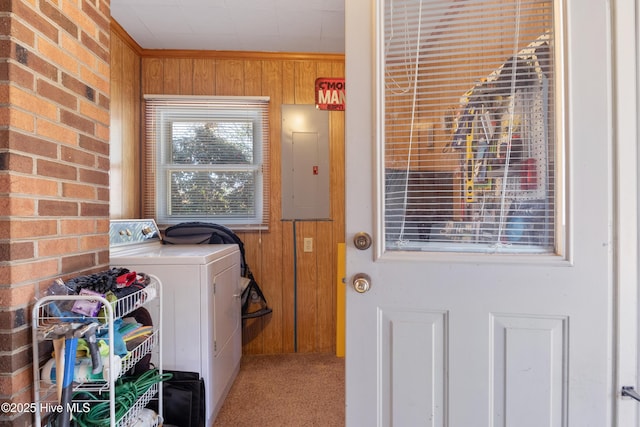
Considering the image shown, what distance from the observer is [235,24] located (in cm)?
216

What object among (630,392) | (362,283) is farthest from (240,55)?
→ (630,392)

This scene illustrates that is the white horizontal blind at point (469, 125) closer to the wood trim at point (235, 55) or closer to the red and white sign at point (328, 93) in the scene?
the red and white sign at point (328, 93)

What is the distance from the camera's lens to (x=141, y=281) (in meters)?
1.20

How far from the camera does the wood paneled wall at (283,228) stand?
2516mm

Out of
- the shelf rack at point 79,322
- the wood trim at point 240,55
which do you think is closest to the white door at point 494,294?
the shelf rack at point 79,322

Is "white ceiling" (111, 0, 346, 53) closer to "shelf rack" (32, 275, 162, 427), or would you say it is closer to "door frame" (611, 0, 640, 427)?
"door frame" (611, 0, 640, 427)

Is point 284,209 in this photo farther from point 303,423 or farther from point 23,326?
point 23,326

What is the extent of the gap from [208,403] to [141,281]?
0.82 meters

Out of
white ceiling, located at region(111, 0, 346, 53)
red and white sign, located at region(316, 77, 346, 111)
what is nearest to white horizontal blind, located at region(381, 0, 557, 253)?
white ceiling, located at region(111, 0, 346, 53)

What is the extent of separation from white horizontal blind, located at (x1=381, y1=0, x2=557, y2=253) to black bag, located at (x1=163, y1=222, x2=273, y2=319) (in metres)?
1.48

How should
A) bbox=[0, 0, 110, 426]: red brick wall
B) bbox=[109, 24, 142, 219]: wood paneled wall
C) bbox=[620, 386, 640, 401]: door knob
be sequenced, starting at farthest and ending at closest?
bbox=[109, 24, 142, 219]: wood paneled wall < bbox=[620, 386, 640, 401]: door knob < bbox=[0, 0, 110, 426]: red brick wall

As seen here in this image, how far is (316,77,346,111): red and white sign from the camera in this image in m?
2.52

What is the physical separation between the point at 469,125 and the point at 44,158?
4.73 feet

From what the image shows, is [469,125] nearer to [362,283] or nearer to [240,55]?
[362,283]
